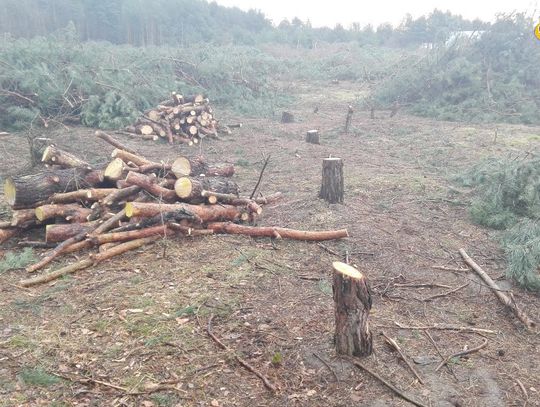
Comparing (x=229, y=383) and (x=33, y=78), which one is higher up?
(x=33, y=78)

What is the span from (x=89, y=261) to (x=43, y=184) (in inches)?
64.0

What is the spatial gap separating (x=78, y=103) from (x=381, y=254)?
1050cm

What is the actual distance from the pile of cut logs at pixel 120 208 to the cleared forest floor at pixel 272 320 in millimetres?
210

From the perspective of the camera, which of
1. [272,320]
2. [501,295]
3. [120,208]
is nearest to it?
[272,320]

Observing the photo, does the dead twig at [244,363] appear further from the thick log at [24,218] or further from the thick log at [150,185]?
the thick log at [24,218]

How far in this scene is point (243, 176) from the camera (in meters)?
9.52

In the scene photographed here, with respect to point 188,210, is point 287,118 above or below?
above

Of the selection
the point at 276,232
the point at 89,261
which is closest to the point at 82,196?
the point at 89,261

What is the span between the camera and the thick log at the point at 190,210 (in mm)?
5395

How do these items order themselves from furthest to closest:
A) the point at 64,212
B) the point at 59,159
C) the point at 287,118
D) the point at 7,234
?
the point at 287,118 → the point at 59,159 → the point at 64,212 → the point at 7,234

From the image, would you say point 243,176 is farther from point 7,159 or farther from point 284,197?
point 7,159

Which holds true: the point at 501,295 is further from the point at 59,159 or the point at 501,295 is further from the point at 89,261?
the point at 59,159

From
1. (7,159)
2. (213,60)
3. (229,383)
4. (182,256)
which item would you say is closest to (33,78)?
(7,159)

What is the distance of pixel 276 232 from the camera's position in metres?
5.92
